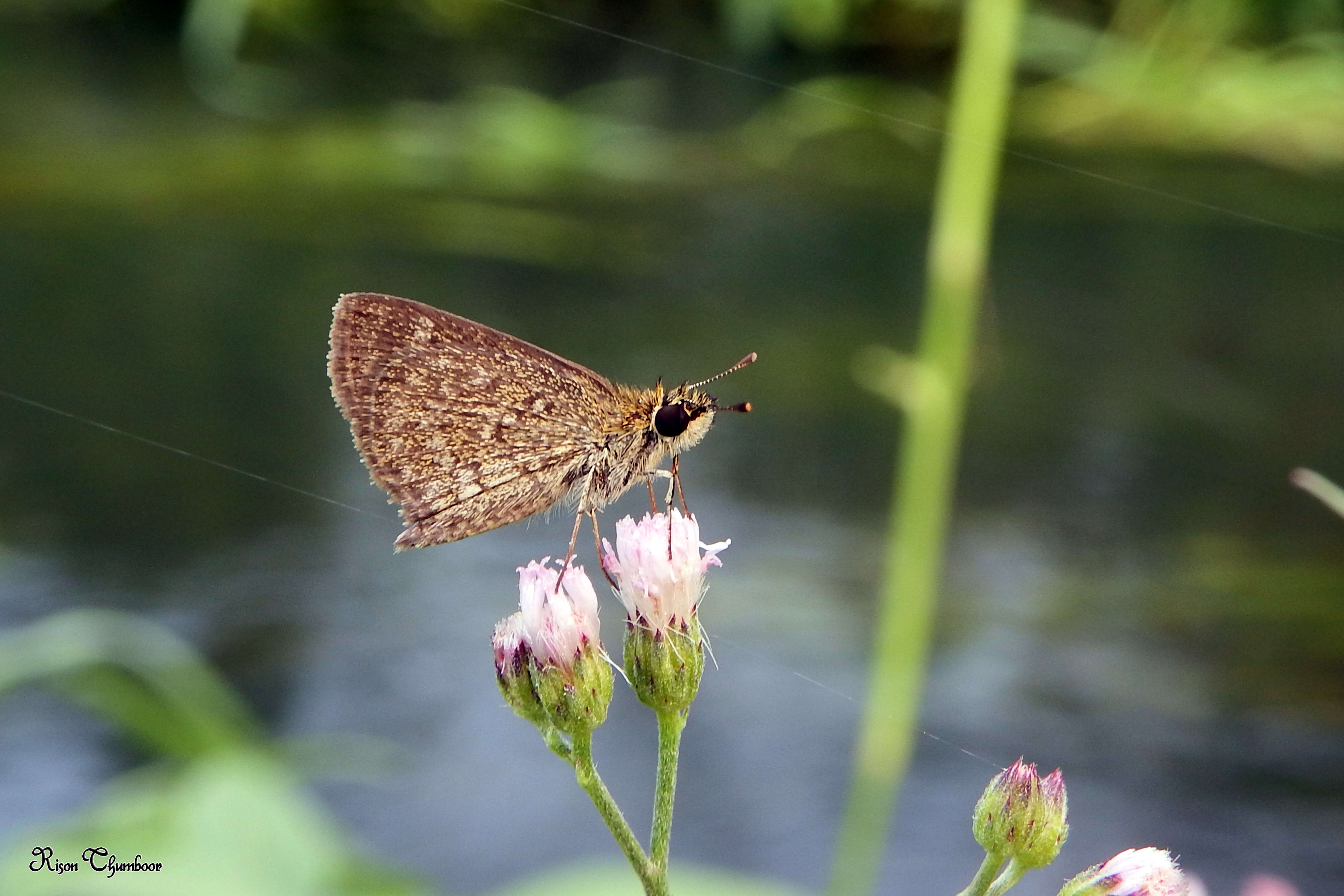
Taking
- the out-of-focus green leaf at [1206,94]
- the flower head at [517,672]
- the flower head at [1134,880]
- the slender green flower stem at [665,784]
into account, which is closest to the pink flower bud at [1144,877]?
the flower head at [1134,880]

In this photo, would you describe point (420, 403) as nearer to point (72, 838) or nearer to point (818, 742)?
point (72, 838)

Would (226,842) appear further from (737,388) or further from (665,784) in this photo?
(737,388)

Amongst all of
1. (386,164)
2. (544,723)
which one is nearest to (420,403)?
(544,723)

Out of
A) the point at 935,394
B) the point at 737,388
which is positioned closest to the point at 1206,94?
the point at 737,388

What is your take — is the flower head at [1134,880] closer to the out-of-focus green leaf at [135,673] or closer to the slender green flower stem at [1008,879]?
the slender green flower stem at [1008,879]

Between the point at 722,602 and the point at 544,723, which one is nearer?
the point at 544,723

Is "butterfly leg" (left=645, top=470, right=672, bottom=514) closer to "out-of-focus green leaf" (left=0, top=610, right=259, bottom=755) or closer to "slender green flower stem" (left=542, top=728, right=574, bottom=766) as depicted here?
"slender green flower stem" (left=542, top=728, right=574, bottom=766)
